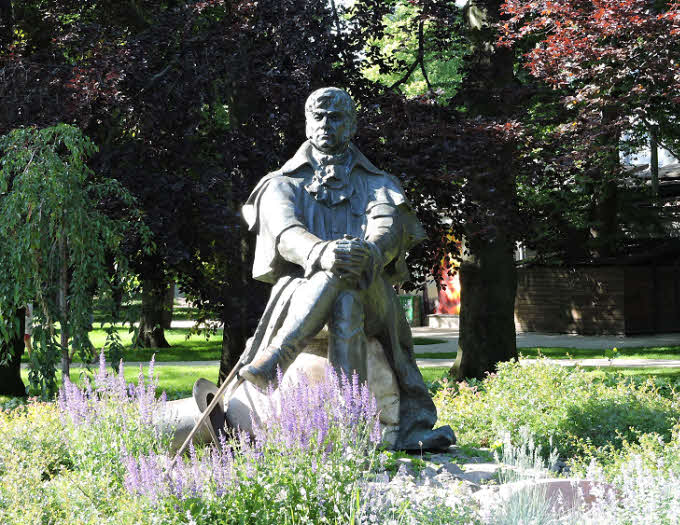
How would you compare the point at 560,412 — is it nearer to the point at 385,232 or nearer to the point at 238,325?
the point at 385,232

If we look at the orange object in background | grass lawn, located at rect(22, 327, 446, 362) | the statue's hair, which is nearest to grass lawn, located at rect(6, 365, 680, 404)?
grass lawn, located at rect(22, 327, 446, 362)

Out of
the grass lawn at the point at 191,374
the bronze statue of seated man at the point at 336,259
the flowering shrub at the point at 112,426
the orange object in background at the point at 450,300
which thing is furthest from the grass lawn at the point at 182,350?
the flowering shrub at the point at 112,426

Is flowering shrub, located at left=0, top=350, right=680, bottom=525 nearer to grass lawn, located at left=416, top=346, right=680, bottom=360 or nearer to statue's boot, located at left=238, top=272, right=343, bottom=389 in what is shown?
statue's boot, located at left=238, top=272, right=343, bottom=389

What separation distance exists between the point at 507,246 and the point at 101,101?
5.18 metres

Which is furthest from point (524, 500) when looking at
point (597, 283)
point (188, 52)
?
point (597, 283)

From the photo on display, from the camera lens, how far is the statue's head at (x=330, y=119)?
5949 millimetres

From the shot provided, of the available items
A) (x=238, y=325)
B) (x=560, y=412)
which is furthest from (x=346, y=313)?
(x=238, y=325)

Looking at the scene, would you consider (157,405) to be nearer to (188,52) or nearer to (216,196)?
(216,196)

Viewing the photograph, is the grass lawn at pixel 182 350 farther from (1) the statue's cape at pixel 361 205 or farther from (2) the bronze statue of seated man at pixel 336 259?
(2) the bronze statue of seated man at pixel 336 259

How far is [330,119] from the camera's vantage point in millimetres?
5984

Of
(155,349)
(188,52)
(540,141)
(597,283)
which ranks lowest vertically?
(155,349)

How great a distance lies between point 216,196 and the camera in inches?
403

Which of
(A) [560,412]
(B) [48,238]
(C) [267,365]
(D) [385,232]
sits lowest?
(A) [560,412]

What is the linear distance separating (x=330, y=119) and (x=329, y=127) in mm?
55
